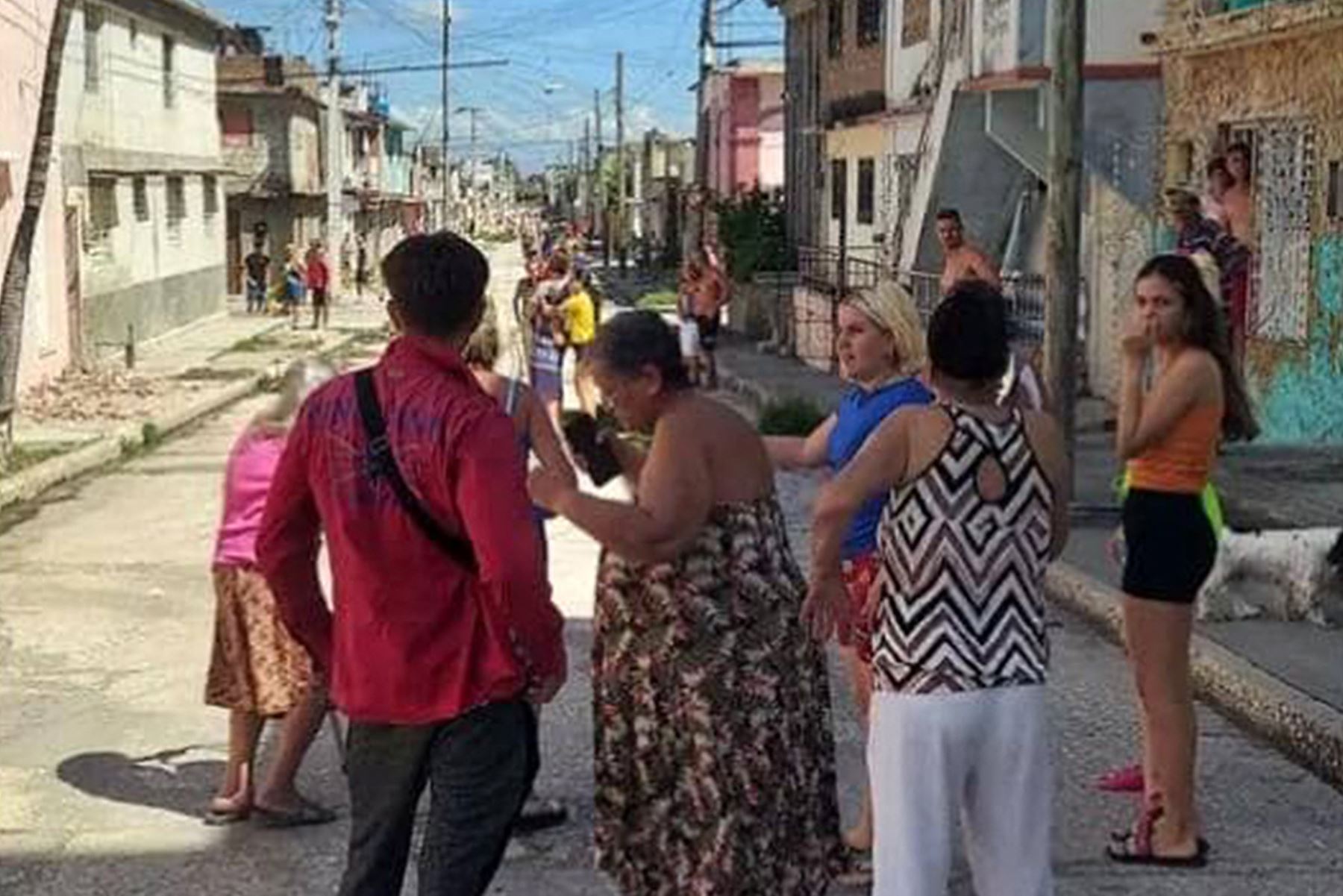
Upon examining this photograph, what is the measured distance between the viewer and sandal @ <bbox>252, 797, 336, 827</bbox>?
21.1 ft

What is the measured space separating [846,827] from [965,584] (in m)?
2.32

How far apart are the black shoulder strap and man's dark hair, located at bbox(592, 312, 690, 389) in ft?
1.98

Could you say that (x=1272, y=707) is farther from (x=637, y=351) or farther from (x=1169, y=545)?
(x=637, y=351)

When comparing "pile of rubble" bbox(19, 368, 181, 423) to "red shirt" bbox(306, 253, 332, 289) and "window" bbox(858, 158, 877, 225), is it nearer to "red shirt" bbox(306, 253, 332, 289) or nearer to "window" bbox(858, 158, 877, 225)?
"window" bbox(858, 158, 877, 225)

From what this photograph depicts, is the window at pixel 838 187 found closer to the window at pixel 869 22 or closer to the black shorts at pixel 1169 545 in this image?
the window at pixel 869 22

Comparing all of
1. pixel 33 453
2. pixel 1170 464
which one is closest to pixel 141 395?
pixel 33 453

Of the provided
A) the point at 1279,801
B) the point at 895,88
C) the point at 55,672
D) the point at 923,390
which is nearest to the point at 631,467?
the point at 923,390

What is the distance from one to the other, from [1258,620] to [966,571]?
16.8 ft

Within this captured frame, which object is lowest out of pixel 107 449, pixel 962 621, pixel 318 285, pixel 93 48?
pixel 107 449

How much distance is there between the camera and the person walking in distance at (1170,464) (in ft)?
18.3

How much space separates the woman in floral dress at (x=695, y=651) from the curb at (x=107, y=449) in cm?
1040

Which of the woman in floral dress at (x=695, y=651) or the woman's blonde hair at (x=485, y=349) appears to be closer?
the woman in floral dress at (x=695, y=651)

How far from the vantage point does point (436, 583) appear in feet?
13.4

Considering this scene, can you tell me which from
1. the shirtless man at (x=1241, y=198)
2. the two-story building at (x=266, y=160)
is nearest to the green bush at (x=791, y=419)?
the shirtless man at (x=1241, y=198)
